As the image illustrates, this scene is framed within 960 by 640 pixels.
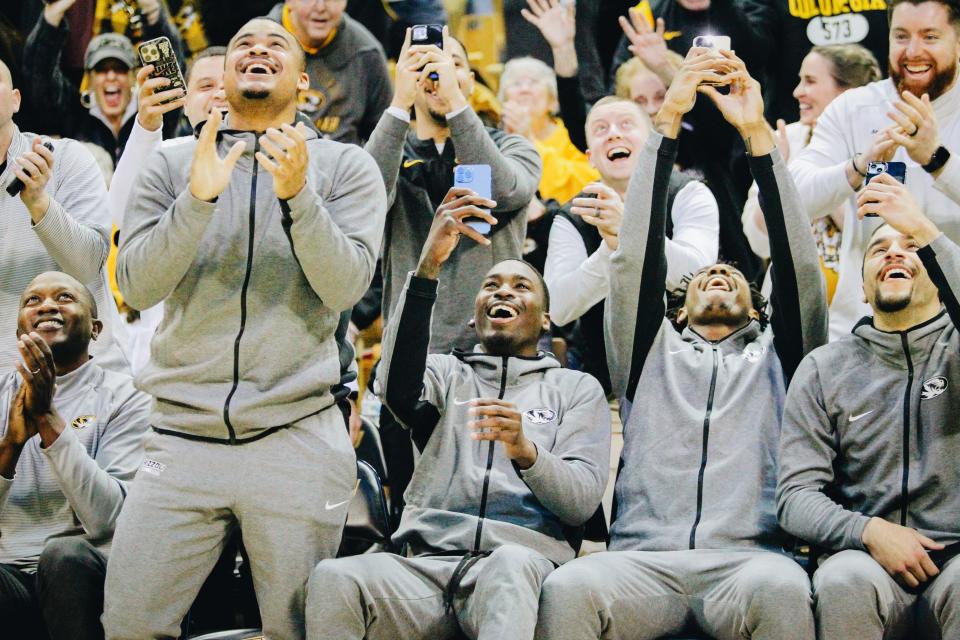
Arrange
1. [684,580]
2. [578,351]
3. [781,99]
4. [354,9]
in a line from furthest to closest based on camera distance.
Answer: [354,9] → [781,99] → [578,351] → [684,580]

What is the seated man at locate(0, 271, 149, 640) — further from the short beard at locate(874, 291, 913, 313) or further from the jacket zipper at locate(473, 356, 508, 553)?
the short beard at locate(874, 291, 913, 313)

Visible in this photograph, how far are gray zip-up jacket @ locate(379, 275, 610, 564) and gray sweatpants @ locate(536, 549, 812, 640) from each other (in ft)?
0.67

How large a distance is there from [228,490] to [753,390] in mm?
1635

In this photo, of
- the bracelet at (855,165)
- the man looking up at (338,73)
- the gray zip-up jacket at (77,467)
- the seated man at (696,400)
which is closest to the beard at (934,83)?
the bracelet at (855,165)

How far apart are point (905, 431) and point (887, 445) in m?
0.06

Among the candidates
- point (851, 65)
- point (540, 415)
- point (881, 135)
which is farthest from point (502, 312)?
point (851, 65)

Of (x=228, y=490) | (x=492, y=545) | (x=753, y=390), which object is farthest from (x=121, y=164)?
(x=753, y=390)

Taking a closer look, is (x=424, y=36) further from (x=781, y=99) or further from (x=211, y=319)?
(x=781, y=99)

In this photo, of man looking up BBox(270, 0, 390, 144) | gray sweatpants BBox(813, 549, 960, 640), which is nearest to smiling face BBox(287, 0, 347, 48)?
man looking up BBox(270, 0, 390, 144)

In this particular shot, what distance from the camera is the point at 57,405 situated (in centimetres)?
389

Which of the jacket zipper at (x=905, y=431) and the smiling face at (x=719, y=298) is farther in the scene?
the smiling face at (x=719, y=298)

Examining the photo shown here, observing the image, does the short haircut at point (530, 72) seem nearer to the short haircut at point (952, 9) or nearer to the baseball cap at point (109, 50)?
the baseball cap at point (109, 50)

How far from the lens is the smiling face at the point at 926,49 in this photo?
4.16m

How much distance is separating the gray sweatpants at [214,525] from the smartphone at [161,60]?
4.53 ft
